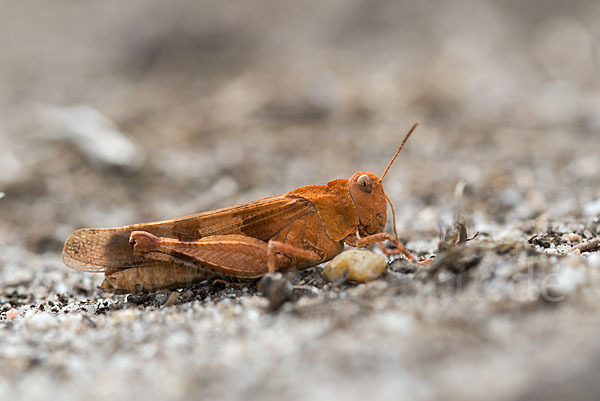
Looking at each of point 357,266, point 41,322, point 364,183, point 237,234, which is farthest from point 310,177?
point 41,322

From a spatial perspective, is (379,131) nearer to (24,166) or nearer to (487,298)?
(24,166)

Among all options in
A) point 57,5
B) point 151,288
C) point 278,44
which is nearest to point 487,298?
point 151,288

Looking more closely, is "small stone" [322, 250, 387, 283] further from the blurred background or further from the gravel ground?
the blurred background

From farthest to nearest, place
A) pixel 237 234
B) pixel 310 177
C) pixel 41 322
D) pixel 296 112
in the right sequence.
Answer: pixel 296 112, pixel 310 177, pixel 237 234, pixel 41 322

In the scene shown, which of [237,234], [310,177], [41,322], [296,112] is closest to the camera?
[41,322]

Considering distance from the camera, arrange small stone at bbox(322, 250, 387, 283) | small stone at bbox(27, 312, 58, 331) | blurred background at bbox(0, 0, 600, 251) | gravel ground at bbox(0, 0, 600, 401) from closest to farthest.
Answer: gravel ground at bbox(0, 0, 600, 401) → small stone at bbox(27, 312, 58, 331) → small stone at bbox(322, 250, 387, 283) → blurred background at bbox(0, 0, 600, 251)

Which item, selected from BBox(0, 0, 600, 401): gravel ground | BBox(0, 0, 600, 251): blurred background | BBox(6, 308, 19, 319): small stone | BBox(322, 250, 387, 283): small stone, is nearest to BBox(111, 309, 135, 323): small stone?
BBox(0, 0, 600, 401): gravel ground

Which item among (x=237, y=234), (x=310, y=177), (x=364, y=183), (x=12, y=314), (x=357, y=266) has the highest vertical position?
(x=310, y=177)

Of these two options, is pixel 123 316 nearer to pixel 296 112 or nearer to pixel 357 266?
pixel 357 266
